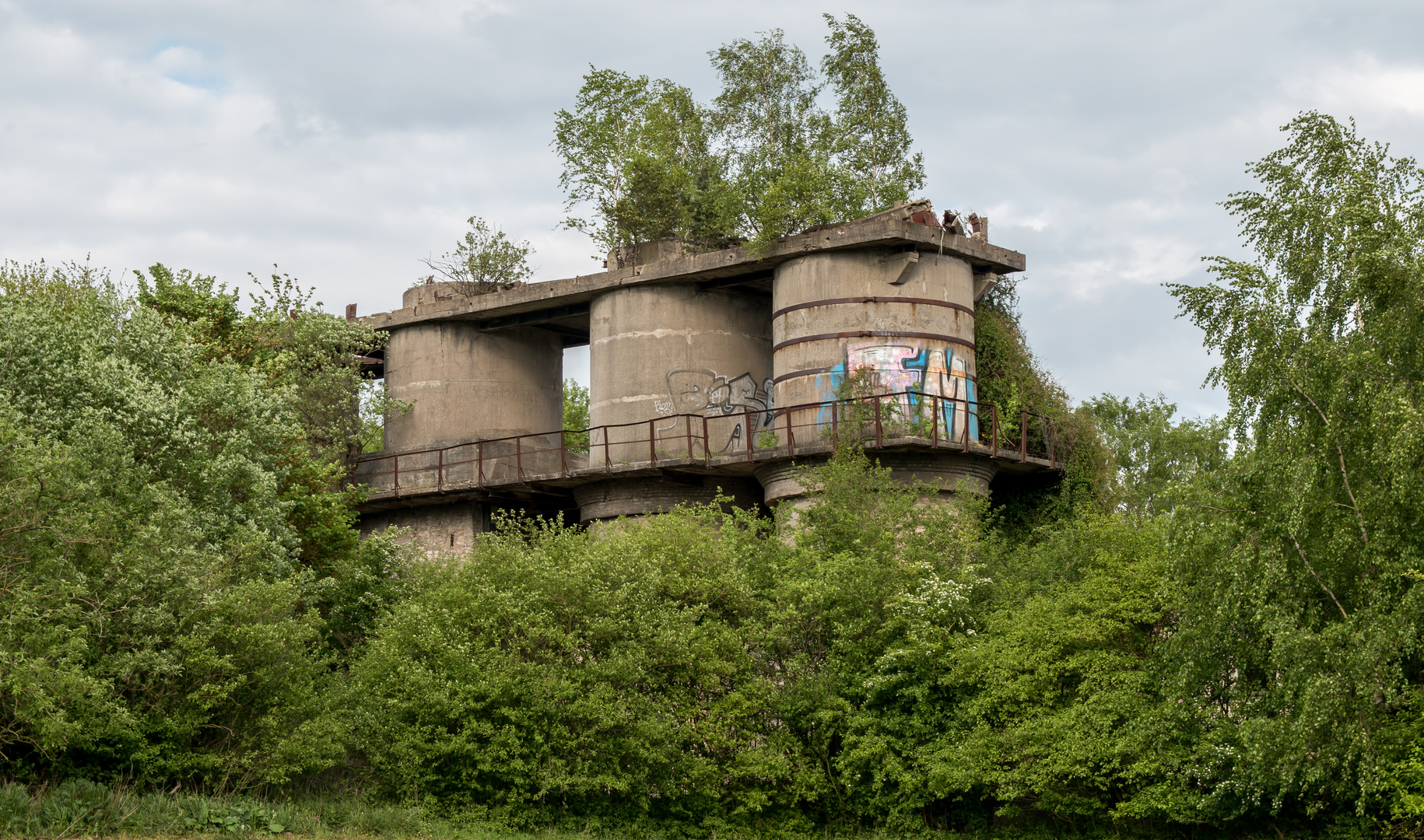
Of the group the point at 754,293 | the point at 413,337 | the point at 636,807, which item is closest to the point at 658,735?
the point at 636,807

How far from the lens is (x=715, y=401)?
29.6 meters

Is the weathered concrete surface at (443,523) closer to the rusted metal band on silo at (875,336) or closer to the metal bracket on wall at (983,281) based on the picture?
the rusted metal band on silo at (875,336)

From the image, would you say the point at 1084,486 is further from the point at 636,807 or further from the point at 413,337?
the point at 413,337

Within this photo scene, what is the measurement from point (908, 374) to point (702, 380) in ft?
16.1

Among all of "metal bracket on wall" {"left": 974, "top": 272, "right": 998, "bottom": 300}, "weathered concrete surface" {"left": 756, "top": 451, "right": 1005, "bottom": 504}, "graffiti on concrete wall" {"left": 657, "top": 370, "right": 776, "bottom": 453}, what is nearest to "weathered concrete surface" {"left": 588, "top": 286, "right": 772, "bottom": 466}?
"graffiti on concrete wall" {"left": 657, "top": 370, "right": 776, "bottom": 453}

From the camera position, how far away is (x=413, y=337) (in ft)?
110

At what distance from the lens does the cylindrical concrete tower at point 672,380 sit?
95.7 ft

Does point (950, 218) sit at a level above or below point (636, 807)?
above

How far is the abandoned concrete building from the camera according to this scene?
2675 cm

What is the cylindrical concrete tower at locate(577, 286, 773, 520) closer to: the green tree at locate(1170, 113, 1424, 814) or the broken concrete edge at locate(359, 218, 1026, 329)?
the broken concrete edge at locate(359, 218, 1026, 329)

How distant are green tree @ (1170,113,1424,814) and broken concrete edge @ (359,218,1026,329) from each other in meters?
10.1

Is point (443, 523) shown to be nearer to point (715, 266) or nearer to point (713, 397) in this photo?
point (713, 397)

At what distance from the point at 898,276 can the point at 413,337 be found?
1250 cm

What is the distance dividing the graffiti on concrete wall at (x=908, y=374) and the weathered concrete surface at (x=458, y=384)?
941 cm
